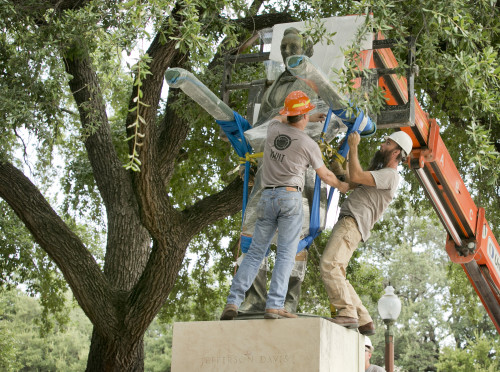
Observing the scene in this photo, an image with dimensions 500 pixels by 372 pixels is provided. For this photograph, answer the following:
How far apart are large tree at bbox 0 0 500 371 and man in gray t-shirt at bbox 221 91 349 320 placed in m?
0.97

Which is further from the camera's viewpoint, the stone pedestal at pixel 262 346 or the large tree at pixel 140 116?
the large tree at pixel 140 116

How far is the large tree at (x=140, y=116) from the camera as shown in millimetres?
5863

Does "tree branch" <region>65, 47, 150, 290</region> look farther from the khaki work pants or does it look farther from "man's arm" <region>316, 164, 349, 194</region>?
"man's arm" <region>316, 164, 349, 194</region>

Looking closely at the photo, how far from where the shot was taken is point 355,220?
5.80 metres

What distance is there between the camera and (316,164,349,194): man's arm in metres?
5.40

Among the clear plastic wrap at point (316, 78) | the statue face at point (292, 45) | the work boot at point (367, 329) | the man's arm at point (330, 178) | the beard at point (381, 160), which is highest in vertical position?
the statue face at point (292, 45)

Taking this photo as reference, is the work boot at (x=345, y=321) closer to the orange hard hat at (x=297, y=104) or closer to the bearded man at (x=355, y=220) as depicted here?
the bearded man at (x=355, y=220)

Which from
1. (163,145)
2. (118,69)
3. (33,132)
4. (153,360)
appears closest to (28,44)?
(33,132)

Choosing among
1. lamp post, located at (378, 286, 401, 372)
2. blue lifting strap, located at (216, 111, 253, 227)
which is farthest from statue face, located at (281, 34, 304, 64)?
lamp post, located at (378, 286, 401, 372)

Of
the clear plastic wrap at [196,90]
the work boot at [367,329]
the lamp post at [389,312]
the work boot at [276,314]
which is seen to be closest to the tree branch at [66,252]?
the lamp post at [389,312]

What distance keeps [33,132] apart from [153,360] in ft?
81.9

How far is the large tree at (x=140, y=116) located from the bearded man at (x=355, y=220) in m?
0.74

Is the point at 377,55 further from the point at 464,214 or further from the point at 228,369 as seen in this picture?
the point at 228,369

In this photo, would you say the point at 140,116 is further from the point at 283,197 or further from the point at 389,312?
the point at 389,312
